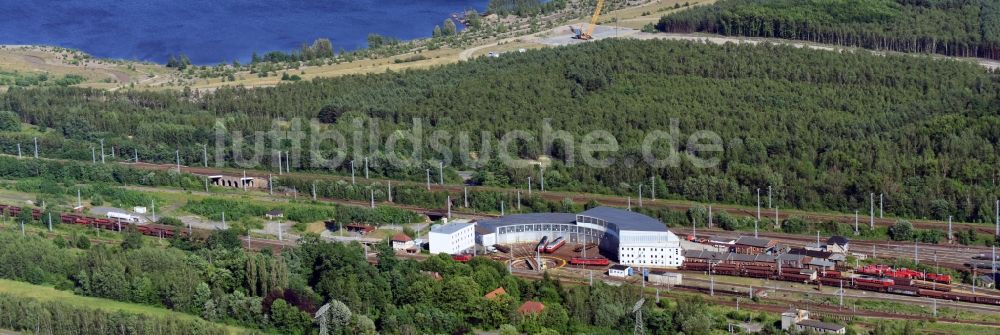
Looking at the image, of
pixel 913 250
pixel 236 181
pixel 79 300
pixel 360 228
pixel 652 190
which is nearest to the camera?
pixel 79 300

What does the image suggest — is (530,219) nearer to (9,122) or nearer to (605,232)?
(605,232)

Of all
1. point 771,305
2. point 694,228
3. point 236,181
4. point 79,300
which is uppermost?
point 236,181

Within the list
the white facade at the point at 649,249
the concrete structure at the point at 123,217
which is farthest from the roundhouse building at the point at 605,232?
the concrete structure at the point at 123,217

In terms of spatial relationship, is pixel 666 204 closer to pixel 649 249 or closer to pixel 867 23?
pixel 649 249

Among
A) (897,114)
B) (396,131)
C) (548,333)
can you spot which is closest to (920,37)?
(897,114)

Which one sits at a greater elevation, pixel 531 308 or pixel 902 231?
pixel 902 231

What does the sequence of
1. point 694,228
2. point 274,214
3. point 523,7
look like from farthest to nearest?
point 523,7, point 274,214, point 694,228

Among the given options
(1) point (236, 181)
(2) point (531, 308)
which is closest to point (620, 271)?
(2) point (531, 308)

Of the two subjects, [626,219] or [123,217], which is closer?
[626,219]
